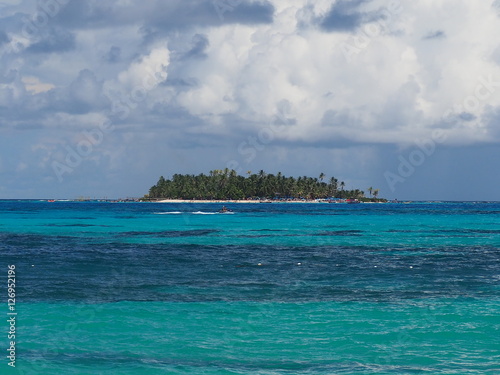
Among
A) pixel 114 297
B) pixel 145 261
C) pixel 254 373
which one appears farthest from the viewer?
pixel 145 261

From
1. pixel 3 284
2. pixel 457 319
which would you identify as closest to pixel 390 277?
pixel 457 319

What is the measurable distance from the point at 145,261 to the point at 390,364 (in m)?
30.8

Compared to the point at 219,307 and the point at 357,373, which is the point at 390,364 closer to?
the point at 357,373

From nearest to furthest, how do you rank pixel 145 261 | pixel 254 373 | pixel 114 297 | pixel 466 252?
1. pixel 254 373
2. pixel 114 297
3. pixel 145 261
4. pixel 466 252

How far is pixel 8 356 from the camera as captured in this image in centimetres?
2048

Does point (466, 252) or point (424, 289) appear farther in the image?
point (466, 252)

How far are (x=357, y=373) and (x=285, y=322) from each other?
21.9 ft

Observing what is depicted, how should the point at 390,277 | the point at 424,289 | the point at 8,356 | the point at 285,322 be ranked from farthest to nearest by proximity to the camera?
the point at 390,277 < the point at 424,289 < the point at 285,322 < the point at 8,356

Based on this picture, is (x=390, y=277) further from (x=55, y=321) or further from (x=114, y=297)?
(x=55, y=321)

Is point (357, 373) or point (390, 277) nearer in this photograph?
point (357, 373)

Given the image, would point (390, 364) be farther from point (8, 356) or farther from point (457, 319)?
point (8, 356)

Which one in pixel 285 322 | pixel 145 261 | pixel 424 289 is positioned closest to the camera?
pixel 285 322

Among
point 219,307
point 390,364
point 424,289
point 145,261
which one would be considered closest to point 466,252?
point 424,289

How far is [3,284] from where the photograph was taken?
115ft
